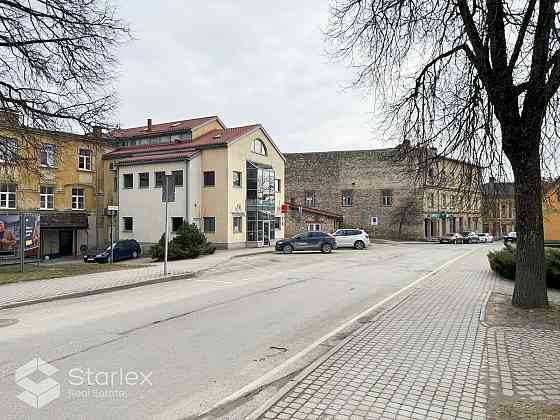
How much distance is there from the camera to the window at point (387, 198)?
2196 inches

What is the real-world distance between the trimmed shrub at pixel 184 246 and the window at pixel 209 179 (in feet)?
21.0

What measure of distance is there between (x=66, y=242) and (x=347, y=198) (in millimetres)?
33664

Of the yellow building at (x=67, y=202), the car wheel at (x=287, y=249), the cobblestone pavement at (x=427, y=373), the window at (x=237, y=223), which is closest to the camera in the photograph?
the cobblestone pavement at (x=427, y=373)

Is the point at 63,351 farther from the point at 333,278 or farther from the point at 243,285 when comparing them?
the point at 333,278

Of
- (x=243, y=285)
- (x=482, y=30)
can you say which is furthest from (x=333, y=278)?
(x=482, y=30)

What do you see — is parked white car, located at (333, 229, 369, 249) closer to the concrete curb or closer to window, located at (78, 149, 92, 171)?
window, located at (78, 149, 92, 171)

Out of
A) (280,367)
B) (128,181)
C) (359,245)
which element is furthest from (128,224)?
(280,367)

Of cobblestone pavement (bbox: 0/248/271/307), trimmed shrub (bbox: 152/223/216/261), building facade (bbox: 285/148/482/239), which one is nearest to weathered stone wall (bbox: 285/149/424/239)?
building facade (bbox: 285/148/482/239)

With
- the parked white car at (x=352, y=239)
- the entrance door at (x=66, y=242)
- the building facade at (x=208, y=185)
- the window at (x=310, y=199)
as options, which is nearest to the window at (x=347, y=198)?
the window at (x=310, y=199)

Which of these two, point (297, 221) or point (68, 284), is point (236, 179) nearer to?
point (297, 221)

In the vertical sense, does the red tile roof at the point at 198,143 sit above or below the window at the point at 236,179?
above

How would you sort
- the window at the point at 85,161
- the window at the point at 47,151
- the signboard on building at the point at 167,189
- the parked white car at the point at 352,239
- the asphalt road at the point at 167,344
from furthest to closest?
the window at the point at 85,161 < the parked white car at the point at 352,239 < the window at the point at 47,151 < the signboard on building at the point at 167,189 < the asphalt road at the point at 167,344

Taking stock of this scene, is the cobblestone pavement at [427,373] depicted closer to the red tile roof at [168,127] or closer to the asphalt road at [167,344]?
the asphalt road at [167,344]

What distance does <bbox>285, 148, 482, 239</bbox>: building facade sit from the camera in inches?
2154
